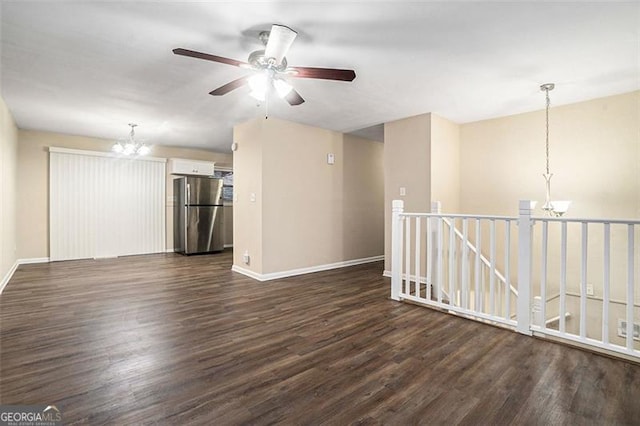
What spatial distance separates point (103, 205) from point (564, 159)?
772cm

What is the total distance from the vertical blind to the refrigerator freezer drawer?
0.71 metres

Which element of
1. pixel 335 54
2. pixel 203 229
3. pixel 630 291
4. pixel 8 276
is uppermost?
pixel 335 54

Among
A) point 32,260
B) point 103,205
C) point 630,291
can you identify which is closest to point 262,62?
point 630,291

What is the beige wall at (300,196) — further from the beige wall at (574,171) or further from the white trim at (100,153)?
the white trim at (100,153)

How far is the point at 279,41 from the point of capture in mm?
1980

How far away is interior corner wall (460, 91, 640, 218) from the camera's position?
3.40 meters

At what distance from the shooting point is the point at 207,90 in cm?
330

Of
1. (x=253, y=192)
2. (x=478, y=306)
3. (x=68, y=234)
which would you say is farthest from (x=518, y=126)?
(x=68, y=234)

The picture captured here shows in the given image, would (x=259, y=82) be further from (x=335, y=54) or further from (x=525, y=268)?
(x=525, y=268)

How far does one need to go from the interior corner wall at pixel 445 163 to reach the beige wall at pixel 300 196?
1578mm

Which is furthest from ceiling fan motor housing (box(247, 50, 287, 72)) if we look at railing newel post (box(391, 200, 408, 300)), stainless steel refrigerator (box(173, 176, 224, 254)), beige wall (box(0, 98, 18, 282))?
stainless steel refrigerator (box(173, 176, 224, 254))

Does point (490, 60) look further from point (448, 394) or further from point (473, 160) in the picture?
point (448, 394)

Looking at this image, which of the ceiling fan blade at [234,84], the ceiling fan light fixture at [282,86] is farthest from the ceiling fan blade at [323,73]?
the ceiling fan blade at [234,84]

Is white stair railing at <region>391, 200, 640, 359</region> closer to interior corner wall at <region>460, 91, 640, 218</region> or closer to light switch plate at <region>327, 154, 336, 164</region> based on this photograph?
interior corner wall at <region>460, 91, 640, 218</region>
